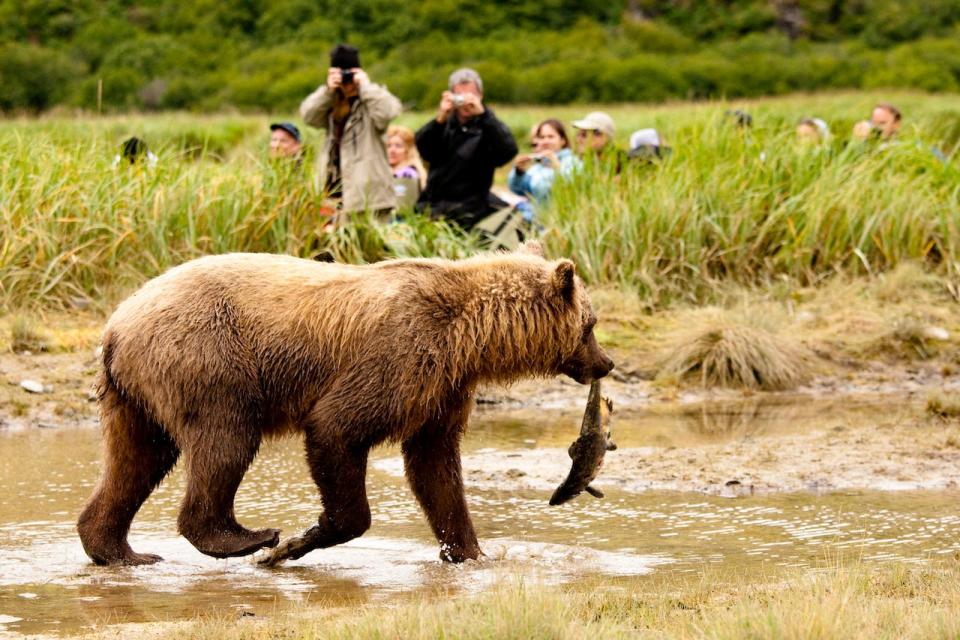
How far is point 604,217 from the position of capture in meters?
12.4

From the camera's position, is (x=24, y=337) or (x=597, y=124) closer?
(x=24, y=337)

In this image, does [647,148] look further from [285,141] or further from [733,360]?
[285,141]

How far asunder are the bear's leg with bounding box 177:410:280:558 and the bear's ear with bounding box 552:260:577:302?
4.71ft

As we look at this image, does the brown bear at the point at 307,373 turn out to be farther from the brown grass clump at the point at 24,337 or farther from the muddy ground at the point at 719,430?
the brown grass clump at the point at 24,337

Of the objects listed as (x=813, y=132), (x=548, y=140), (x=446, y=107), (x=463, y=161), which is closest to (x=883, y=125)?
(x=813, y=132)

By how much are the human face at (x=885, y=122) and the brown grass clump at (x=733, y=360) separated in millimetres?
4303

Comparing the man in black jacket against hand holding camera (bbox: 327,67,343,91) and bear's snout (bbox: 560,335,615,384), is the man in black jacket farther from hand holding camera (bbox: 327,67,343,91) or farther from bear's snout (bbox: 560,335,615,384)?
bear's snout (bbox: 560,335,615,384)

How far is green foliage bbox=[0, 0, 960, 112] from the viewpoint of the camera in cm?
5059

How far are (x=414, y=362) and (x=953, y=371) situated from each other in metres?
6.45

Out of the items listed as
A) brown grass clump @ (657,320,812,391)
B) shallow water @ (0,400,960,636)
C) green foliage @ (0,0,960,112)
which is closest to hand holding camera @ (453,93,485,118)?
brown grass clump @ (657,320,812,391)

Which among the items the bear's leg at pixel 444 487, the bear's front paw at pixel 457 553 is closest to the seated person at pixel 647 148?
the bear's leg at pixel 444 487

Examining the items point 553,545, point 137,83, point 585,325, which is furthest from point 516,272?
point 137,83

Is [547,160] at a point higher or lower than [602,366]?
higher

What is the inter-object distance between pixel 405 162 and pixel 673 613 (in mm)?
8943
